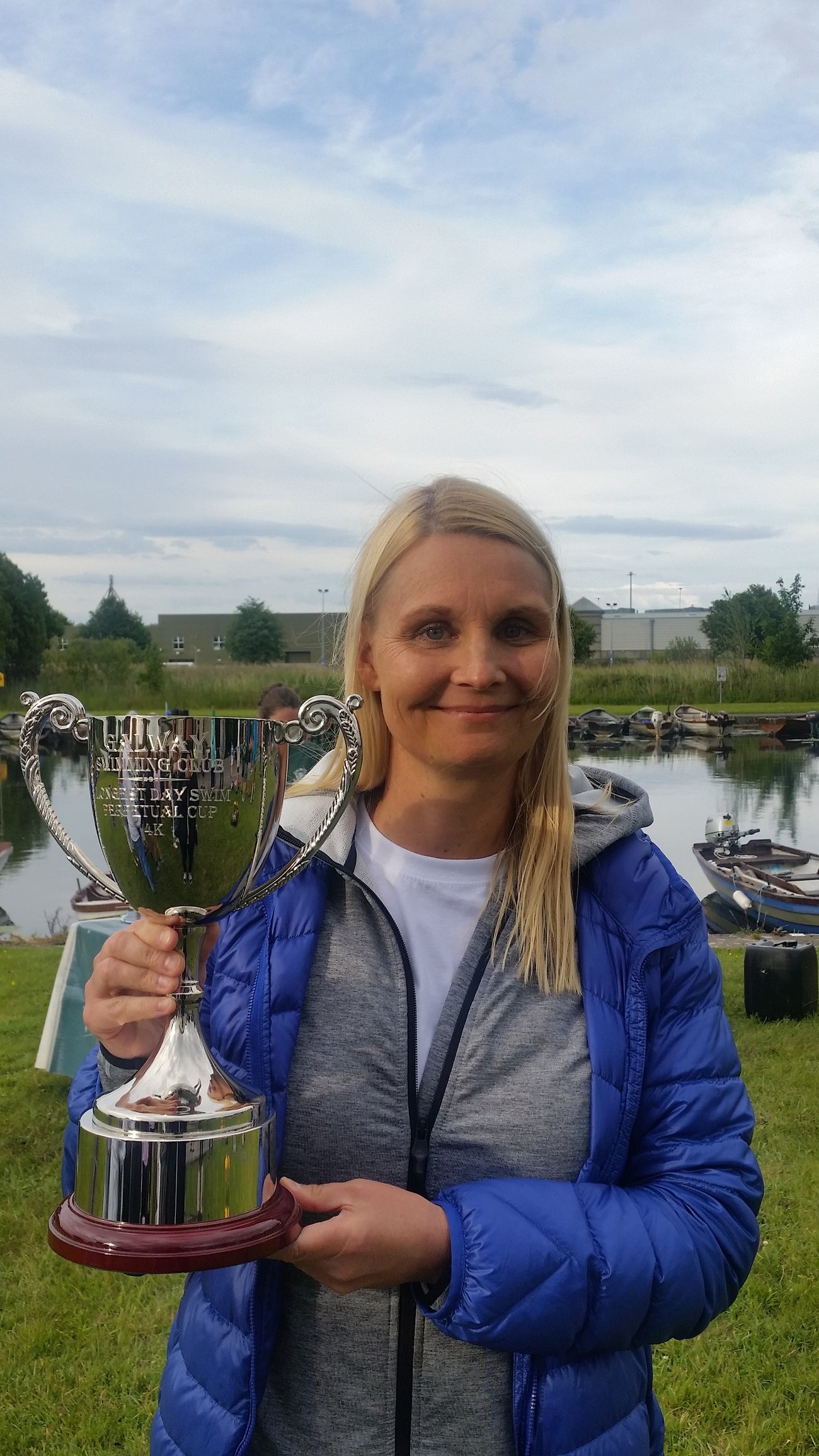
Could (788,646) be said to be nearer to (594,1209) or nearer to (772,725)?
(772,725)

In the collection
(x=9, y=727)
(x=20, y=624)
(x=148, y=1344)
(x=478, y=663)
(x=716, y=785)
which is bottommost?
(x=716, y=785)

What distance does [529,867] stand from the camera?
56.5 inches

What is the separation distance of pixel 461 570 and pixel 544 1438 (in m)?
0.98

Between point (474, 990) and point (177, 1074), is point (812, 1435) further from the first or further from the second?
point (177, 1074)

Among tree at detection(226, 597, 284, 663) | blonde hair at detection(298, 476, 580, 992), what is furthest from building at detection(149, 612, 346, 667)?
blonde hair at detection(298, 476, 580, 992)

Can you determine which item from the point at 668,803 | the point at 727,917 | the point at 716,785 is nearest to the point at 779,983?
the point at 727,917

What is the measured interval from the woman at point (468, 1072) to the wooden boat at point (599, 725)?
44175 millimetres

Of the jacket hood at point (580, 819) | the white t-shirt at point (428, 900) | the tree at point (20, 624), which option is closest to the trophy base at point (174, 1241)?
the white t-shirt at point (428, 900)

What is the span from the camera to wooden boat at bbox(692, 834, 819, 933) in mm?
10703

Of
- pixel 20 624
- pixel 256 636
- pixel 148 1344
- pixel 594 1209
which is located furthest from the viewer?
pixel 256 636

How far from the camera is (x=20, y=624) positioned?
181 feet

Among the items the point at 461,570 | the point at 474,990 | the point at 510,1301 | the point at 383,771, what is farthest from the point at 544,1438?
the point at 461,570

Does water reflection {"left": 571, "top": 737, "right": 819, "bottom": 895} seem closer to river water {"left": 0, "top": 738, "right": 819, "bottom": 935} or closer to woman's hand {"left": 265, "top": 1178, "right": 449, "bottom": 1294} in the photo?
river water {"left": 0, "top": 738, "right": 819, "bottom": 935}

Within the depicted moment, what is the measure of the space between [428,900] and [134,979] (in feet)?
1.24
